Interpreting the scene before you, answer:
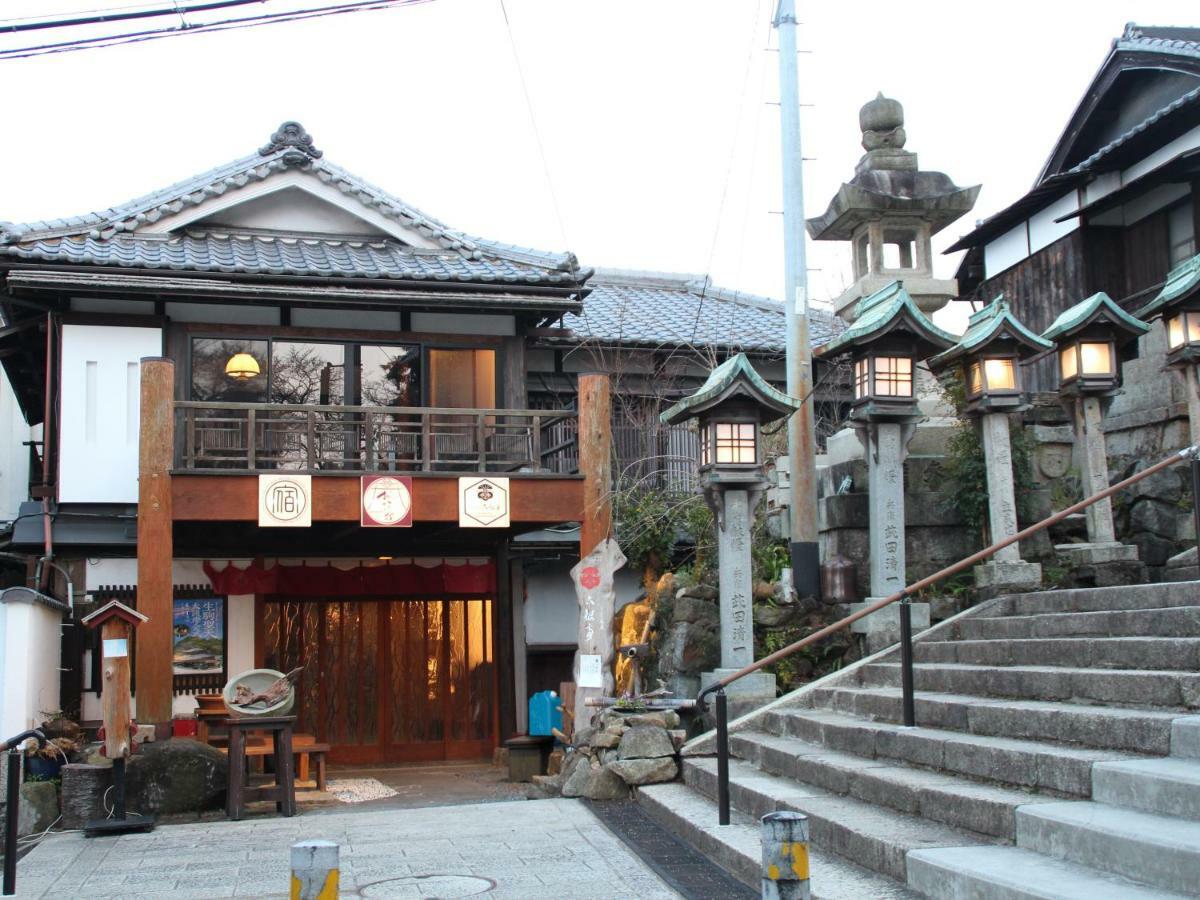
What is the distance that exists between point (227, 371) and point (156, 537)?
4236 millimetres

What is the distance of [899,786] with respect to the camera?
335 inches

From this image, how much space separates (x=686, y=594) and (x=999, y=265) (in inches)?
486

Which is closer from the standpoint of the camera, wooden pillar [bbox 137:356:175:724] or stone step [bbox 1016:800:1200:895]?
stone step [bbox 1016:800:1200:895]

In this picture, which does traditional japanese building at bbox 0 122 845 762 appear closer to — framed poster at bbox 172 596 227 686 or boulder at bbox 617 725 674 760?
framed poster at bbox 172 596 227 686

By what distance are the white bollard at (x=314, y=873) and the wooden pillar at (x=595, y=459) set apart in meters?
10.3

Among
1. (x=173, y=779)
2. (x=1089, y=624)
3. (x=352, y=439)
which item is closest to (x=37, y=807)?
(x=173, y=779)

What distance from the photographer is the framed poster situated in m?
18.9

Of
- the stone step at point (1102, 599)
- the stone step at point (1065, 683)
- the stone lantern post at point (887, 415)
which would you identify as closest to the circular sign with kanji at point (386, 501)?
the stone lantern post at point (887, 415)

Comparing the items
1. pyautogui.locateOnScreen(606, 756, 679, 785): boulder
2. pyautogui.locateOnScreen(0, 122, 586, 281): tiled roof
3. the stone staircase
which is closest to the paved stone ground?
pyautogui.locateOnScreen(606, 756, 679, 785): boulder

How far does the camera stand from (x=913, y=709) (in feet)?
32.2

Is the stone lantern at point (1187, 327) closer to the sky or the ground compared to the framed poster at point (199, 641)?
closer to the sky

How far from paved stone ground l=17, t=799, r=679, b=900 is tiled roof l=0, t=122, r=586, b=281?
9.17 m

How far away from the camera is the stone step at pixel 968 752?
7348 mm

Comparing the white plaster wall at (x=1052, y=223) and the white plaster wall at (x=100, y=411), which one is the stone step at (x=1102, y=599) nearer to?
the white plaster wall at (x=1052, y=223)
